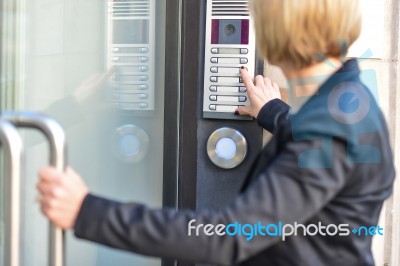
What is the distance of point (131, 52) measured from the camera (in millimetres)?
2693

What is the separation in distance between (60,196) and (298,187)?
0.52 meters

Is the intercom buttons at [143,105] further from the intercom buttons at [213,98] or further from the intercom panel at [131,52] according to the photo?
the intercom buttons at [213,98]

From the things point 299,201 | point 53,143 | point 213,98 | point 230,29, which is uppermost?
point 230,29

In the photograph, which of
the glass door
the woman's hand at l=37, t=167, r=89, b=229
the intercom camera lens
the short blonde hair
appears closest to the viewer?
the woman's hand at l=37, t=167, r=89, b=229

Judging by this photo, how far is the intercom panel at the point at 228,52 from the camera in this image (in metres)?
2.66

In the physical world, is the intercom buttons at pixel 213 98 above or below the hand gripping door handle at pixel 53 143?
above

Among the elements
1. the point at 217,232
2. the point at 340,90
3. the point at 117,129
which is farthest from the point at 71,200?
the point at 117,129

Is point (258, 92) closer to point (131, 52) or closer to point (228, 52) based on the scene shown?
point (228, 52)

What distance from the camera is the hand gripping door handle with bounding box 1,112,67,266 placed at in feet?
4.78

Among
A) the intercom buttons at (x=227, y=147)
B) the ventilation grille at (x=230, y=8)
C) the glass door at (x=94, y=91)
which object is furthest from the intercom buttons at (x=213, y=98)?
the ventilation grille at (x=230, y=8)

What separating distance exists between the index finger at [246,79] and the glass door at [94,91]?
0.33 m

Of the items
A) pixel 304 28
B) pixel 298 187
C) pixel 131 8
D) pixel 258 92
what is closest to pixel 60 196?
pixel 298 187

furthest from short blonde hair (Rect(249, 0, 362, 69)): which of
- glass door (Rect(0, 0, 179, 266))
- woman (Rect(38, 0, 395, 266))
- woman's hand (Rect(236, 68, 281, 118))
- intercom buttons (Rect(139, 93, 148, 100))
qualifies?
intercom buttons (Rect(139, 93, 148, 100))

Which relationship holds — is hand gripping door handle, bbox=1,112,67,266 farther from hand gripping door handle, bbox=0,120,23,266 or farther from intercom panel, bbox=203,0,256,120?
intercom panel, bbox=203,0,256,120
